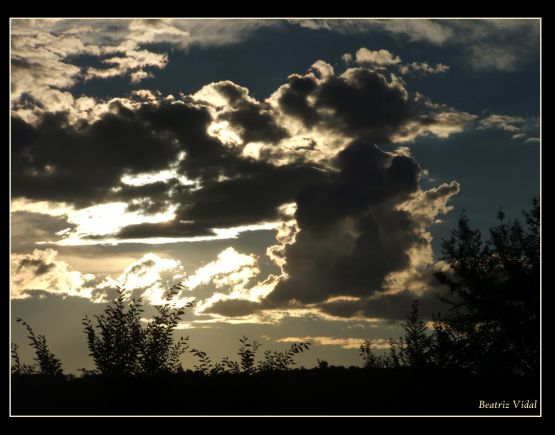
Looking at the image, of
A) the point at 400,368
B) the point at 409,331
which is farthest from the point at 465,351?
the point at 400,368

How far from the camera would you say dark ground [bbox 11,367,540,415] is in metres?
16.4

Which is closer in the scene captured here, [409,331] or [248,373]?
[248,373]

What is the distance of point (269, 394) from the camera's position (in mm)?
17438

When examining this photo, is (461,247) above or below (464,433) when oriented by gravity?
above

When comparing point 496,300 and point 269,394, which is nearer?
point 269,394

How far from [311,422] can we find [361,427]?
1.12 m

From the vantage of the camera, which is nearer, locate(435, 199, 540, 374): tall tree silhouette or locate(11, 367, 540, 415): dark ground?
locate(11, 367, 540, 415): dark ground

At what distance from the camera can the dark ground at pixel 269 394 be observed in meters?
16.4

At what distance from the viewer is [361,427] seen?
43.3 ft

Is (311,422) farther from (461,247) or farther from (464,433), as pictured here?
(461,247)

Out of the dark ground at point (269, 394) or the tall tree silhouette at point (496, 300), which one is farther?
the tall tree silhouette at point (496, 300)

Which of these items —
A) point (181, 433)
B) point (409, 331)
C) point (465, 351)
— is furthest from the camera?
point (465, 351)

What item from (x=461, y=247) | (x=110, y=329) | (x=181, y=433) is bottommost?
(x=181, y=433)
